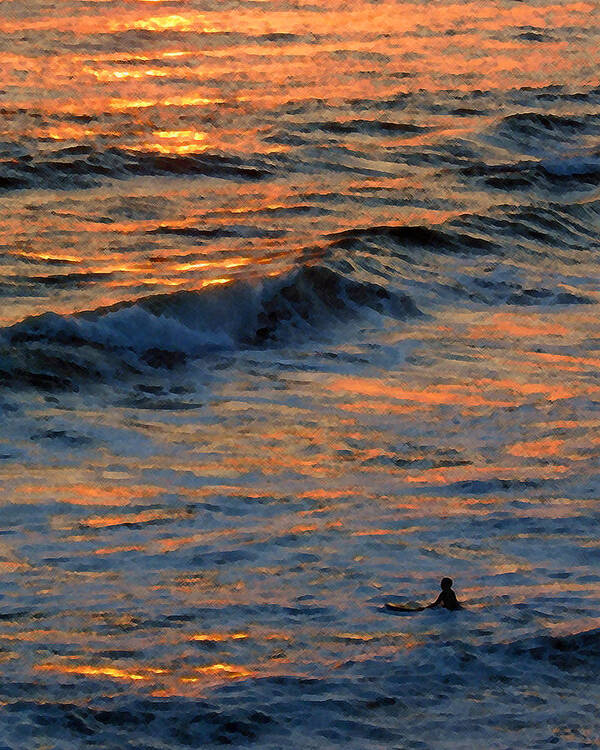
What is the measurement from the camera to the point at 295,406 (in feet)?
33.3

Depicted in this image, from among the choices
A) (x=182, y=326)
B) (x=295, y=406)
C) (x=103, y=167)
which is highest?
(x=103, y=167)

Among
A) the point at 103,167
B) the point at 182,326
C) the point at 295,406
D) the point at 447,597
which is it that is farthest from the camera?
the point at 103,167

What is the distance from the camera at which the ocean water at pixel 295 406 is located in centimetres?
680

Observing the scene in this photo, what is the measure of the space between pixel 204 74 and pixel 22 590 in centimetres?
1415

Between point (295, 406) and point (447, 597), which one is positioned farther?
point (295, 406)

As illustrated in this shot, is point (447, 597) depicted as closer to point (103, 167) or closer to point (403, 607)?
point (403, 607)

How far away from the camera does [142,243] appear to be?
14.0 m

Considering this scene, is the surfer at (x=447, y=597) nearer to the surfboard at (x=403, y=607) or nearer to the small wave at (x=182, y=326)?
the surfboard at (x=403, y=607)

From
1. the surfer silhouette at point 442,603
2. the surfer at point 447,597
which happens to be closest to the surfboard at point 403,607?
the surfer silhouette at point 442,603

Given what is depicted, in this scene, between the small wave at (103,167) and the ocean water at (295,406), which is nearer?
the ocean water at (295,406)

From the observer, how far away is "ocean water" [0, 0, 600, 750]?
22.3 ft

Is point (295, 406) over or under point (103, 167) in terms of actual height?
under

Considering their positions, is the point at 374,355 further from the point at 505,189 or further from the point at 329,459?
the point at 505,189

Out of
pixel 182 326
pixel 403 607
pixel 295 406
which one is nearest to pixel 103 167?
pixel 182 326
